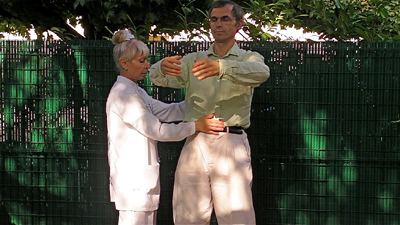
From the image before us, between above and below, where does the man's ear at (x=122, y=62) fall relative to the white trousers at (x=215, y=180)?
above

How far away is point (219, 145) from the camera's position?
4.25 meters

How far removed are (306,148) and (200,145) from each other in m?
1.60

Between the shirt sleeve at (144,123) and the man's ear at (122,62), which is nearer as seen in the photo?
the shirt sleeve at (144,123)

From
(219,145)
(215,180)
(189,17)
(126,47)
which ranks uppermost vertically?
(189,17)

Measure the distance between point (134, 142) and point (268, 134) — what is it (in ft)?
5.94

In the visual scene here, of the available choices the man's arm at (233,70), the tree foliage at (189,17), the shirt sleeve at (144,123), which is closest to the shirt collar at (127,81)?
the shirt sleeve at (144,123)

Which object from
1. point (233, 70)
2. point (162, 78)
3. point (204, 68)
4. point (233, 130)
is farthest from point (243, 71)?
point (162, 78)

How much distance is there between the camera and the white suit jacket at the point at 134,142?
13.3 feet

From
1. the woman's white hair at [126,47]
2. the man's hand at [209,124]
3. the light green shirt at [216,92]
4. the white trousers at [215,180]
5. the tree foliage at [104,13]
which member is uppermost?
the tree foliage at [104,13]

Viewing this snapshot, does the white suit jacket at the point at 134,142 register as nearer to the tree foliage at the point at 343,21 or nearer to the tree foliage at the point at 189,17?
the tree foliage at the point at 189,17

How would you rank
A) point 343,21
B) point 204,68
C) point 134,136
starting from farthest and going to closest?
point 343,21 → point 134,136 → point 204,68

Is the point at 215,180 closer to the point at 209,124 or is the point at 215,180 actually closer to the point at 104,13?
the point at 209,124

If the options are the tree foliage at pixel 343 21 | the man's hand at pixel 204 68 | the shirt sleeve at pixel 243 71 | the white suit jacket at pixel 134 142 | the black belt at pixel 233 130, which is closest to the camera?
the man's hand at pixel 204 68

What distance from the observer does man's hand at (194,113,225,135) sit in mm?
4121
